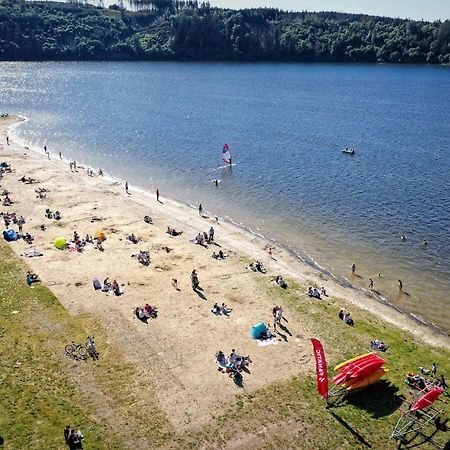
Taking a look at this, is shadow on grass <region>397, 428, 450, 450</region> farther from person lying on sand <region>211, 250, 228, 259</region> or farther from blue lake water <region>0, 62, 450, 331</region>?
person lying on sand <region>211, 250, 228, 259</region>

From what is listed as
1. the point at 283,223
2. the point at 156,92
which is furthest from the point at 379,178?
the point at 156,92

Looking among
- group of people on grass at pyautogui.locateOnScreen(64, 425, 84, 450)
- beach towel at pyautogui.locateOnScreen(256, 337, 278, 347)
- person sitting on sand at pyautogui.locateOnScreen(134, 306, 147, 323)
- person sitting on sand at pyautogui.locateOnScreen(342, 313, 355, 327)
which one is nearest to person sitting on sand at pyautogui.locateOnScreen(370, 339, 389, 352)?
person sitting on sand at pyautogui.locateOnScreen(342, 313, 355, 327)

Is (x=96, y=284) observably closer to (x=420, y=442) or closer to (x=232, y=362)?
(x=232, y=362)

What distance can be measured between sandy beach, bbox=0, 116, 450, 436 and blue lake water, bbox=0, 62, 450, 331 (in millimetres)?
4243

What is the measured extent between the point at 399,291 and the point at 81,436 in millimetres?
28896

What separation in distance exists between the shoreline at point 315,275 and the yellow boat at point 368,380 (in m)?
7.79

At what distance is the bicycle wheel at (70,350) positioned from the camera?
31281mm

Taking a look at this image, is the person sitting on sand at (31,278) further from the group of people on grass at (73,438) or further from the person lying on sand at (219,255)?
the group of people on grass at (73,438)

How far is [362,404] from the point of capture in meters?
28.3

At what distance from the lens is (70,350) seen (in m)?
31.7

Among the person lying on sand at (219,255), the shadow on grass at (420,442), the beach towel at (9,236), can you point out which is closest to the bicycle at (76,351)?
the person lying on sand at (219,255)

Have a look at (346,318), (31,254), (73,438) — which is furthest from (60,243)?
(346,318)

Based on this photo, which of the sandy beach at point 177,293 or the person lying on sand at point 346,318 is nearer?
the sandy beach at point 177,293

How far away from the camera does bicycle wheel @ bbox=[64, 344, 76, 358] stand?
1232 inches
